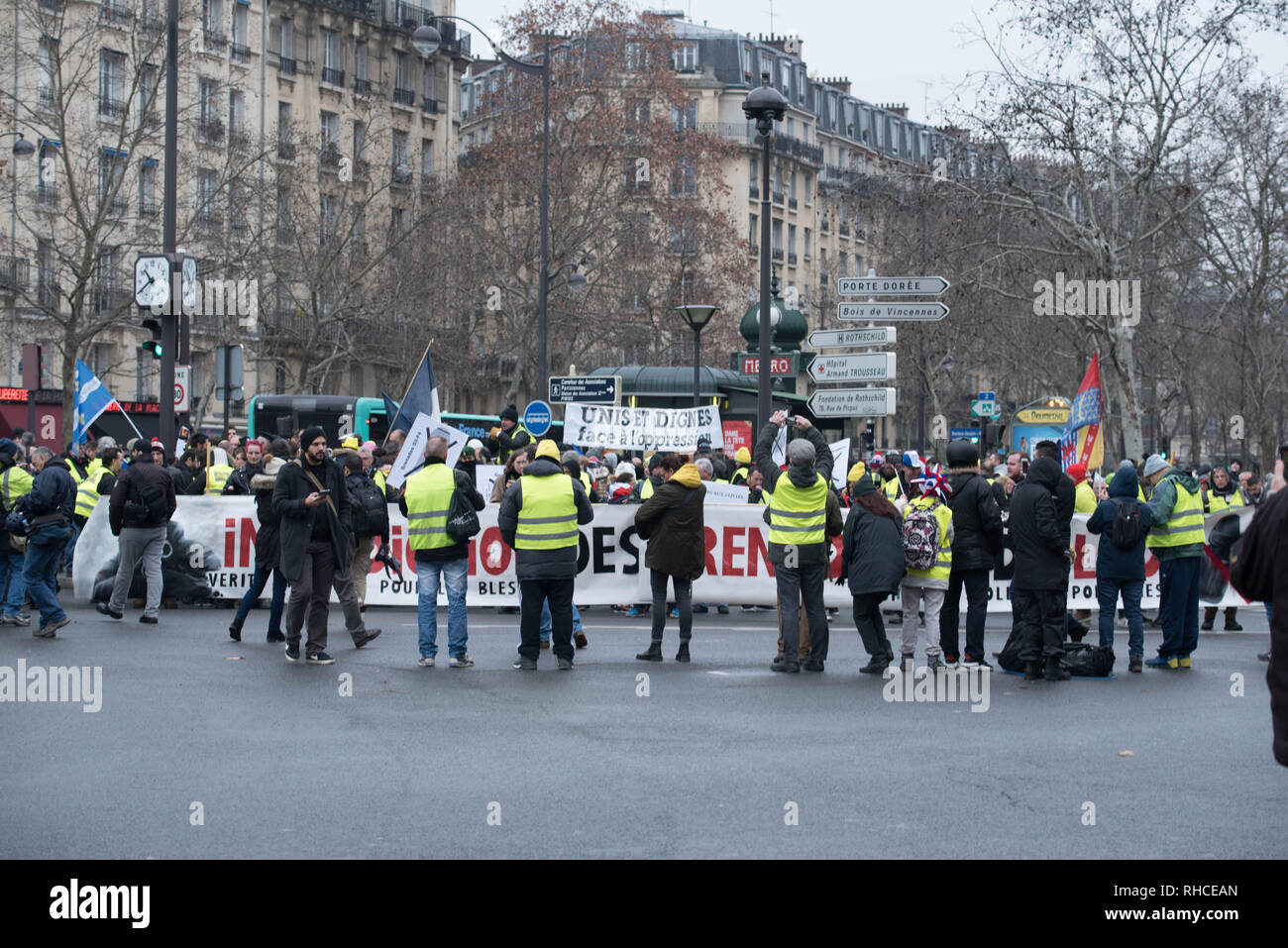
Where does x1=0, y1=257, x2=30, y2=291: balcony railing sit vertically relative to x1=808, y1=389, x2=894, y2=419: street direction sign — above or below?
above

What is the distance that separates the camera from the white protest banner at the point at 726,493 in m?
19.6

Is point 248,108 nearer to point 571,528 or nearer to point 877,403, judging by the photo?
point 877,403

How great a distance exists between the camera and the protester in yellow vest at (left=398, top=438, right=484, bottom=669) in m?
12.7

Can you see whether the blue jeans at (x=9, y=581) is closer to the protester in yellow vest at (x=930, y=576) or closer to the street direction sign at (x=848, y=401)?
the protester in yellow vest at (x=930, y=576)

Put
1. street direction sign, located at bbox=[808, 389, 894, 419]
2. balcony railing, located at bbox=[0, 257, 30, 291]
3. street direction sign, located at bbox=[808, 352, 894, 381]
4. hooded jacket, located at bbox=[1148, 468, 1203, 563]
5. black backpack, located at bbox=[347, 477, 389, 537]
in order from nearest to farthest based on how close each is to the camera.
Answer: hooded jacket, located at bbox=[1148, 468, 1203, 563] → black backpack, located at bbox=[347, 477, 389, 537] → street direction sign, located at bbox=[808, 352, 894, 381] → street direction sign, located at bbox=[808, 389, 894, 419] → balcony railing, located at bbox=[0, 257, 30, 291]

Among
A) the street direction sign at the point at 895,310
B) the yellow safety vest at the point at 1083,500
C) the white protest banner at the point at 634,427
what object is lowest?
the yellow safety vest at the point at 1083,500

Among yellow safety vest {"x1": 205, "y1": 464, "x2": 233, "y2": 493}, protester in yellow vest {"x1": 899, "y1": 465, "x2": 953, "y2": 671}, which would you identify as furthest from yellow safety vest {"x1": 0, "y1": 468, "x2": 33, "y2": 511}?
protester in yellow vest {"x1": 899, "y1": 465, "x2": 953, "y2": 671}

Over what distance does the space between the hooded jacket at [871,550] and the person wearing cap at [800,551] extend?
0.23m

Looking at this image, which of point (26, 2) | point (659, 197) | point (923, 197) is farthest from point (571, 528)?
point (659, 197)

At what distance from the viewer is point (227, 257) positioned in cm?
4019

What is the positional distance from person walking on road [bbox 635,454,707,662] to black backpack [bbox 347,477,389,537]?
2.79m

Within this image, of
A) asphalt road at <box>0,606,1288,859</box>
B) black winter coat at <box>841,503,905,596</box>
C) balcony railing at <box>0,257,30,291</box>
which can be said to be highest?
balcony railing at <box>0,257,30,291</box>

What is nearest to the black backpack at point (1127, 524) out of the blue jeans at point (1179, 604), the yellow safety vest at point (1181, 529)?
the yellow safety vest at point (1181, 529)

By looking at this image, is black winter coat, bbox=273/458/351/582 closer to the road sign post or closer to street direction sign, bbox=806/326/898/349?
street direction sign, bbox=806/326/898/349
